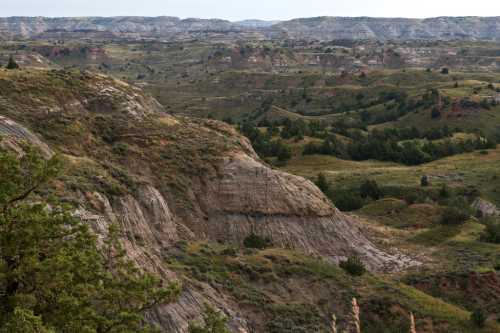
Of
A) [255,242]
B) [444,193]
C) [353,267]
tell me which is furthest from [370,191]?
[255,242]

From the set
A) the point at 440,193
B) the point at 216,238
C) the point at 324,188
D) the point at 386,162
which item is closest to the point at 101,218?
the point at 216,238

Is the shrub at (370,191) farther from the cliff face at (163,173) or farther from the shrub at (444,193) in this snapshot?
the cliff face at (163,173)

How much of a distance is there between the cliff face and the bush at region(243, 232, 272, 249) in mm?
532

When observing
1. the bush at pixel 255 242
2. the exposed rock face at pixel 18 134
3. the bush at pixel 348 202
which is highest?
the exposed rock face at pixel 18 134

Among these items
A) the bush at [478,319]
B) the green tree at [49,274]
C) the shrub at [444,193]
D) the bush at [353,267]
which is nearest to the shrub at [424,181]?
the shrub at [444,193]

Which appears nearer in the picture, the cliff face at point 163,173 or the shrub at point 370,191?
the cliff face at point 163,173

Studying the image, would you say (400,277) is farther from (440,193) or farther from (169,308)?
(440,193)

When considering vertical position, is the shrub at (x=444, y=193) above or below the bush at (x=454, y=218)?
below

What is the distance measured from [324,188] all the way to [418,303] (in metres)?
29.9

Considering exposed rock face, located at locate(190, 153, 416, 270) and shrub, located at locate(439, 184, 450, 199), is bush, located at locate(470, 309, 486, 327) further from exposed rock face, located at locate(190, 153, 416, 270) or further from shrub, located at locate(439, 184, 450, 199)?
shrub, located at locate(439, 184, 450, 199)

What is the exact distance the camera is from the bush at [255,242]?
1345 inches

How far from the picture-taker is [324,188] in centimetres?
5947

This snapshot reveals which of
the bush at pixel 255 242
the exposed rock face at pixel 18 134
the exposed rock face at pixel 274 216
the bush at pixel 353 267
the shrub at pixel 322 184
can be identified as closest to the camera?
the exposed rock face at pixel 18 134

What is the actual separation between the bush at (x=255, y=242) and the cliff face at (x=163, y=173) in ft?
1.75
